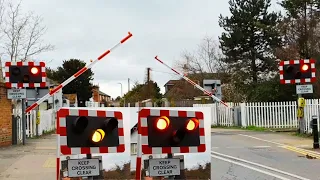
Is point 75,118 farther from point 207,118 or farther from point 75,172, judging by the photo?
point 207,118

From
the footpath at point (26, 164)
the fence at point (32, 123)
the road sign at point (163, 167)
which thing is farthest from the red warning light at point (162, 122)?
the fence at point (32, 123)

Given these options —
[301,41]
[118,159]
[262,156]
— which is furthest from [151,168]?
[301,41]

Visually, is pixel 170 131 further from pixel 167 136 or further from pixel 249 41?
pixel 249 41

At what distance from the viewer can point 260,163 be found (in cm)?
1158

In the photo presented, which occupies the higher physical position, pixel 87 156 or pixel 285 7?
pixel 285 7

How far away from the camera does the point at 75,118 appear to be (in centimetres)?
553

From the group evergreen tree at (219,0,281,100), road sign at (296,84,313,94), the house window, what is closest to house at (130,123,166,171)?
the house window

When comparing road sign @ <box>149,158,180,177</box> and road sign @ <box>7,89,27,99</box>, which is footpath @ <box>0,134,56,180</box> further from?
road sign @ <box>149,158,180,177</box>

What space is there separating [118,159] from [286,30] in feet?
96.6

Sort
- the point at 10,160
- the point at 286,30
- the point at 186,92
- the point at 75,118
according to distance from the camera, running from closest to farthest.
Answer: the point at 75,118 → the point at 10,160 → the point at 286,30 → the point at 186,92

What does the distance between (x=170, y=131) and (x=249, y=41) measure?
130 ft

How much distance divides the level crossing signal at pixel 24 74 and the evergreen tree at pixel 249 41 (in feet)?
95.2

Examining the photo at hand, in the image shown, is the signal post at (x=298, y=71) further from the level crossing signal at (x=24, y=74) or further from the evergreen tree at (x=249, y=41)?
the evergreen tree at (x=249, y=41)

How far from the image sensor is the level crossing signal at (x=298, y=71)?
17047 millimetres
